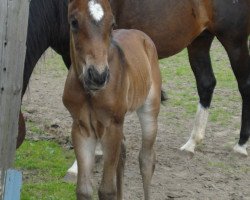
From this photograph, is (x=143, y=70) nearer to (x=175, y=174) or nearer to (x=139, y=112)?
(x=139, y=112)

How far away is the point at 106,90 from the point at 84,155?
43 cm

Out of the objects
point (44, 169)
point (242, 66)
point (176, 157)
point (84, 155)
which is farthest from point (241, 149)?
point (84, 155)

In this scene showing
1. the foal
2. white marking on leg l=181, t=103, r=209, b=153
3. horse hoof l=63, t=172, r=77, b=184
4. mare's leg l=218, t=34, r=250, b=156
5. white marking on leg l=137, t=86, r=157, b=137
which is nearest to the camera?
the foal

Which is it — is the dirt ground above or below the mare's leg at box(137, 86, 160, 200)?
below

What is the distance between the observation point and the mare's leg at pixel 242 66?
543cm

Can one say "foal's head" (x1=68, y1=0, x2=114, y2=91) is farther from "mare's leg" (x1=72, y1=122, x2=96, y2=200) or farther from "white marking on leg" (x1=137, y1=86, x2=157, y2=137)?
"white marking on leg" (x1=137, y1=86, x2=157, y2=137)

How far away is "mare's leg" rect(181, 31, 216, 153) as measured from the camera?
581 centimetres

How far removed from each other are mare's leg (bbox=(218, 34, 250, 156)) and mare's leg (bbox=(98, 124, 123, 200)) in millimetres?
2335

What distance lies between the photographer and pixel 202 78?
596 cm

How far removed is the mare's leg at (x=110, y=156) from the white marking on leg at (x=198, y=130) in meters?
2.22

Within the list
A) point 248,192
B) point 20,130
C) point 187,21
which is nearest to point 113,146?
point 20,130

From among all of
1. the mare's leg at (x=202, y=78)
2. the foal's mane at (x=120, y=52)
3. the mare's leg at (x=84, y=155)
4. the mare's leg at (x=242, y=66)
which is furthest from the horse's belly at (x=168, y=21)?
the mare's leg at (x=84, y=155)

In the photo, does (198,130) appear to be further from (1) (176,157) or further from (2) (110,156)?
(2) (110,156)

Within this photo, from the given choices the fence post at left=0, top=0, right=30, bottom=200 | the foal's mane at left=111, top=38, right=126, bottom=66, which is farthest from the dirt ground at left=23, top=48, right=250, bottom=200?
the fence post at left=0, top=0, right=30, bottom=200
